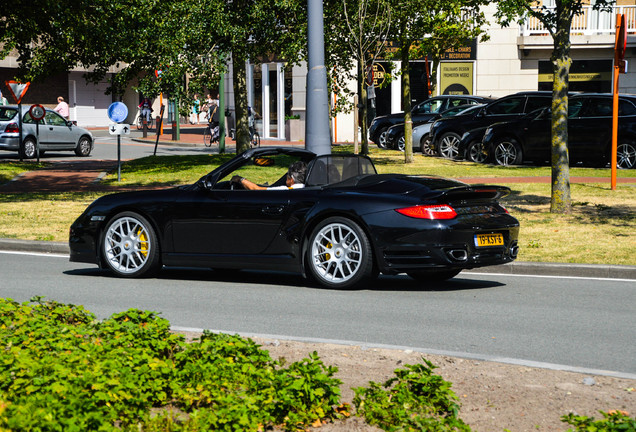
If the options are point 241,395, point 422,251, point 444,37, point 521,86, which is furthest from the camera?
point 521,86

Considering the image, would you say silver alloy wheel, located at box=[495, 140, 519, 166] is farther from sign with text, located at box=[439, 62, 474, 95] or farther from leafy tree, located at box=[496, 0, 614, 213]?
sign with text, located at box=[439, 62, 474, 95]

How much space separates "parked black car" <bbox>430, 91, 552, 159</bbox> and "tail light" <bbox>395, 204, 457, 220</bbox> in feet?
52.5

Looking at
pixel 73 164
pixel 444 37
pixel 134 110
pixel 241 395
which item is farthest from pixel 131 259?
pixel 134 110

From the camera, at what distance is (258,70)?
42.6 metres

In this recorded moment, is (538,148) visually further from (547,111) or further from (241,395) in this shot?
(241,395)

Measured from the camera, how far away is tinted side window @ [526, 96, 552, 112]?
23984 millimetres

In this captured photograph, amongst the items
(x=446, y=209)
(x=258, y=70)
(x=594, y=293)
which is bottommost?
(x=594, y=293)

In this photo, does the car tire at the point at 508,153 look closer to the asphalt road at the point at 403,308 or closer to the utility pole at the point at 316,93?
the utility pole at the point at 316,93

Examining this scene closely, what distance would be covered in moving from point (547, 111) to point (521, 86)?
19.1 m

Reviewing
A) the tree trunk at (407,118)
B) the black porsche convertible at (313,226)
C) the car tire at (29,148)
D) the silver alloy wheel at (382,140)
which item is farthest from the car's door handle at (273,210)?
the car tire at (29,148)

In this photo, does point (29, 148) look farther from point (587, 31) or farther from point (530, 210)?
point (587, 31)

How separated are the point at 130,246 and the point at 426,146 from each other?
62.1ft

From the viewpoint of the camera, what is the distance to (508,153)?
77.4 ft

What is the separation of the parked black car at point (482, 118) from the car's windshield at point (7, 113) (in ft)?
44.8
